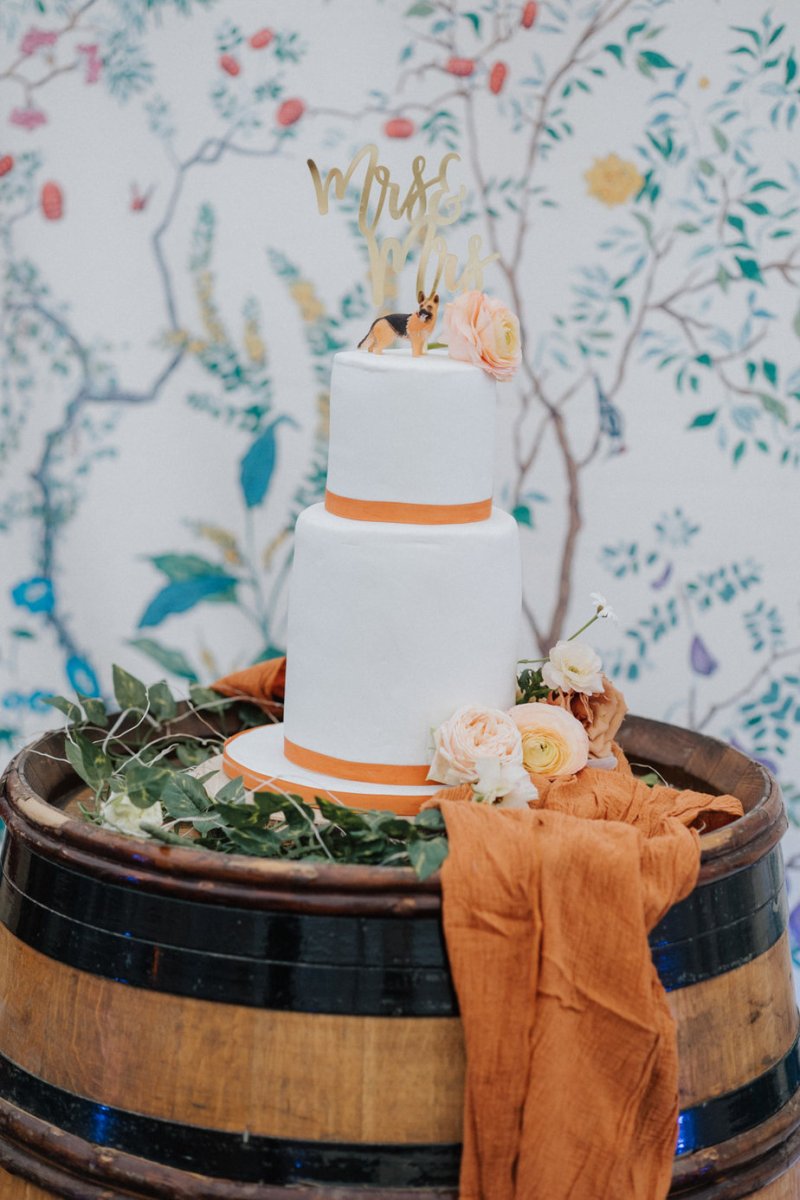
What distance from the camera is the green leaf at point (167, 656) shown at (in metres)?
2.12

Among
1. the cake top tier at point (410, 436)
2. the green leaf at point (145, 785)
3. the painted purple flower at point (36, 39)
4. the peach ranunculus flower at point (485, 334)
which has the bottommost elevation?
the green leaf at point (145, 785)

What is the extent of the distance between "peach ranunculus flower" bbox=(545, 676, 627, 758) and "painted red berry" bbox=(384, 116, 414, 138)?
1.04 meters

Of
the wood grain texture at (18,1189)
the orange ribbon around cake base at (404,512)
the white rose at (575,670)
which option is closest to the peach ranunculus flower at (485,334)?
the orange ribbon around cake base at (404,512)

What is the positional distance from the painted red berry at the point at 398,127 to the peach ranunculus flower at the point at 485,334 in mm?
874

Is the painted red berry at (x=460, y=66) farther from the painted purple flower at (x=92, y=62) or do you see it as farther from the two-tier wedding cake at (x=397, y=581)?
the two-tier wedding cake at (x=397, y=581)

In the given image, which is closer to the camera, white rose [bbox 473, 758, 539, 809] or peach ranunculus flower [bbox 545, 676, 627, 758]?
white rose [bbox 473, 758, 539, 809]

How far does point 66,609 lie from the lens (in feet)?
6.89

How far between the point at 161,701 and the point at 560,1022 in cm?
69

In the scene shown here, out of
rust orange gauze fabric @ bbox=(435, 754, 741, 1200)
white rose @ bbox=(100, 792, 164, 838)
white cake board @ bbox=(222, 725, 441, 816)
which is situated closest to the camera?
rust orange gauze fabric @ bbox=(435, 754, 741, 1200)

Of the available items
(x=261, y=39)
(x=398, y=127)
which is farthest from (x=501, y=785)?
(x=261, y=39)

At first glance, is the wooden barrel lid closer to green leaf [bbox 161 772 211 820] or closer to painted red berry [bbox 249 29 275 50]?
green leaf [bbox 161 772 211 820]

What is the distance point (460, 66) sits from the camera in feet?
6.50

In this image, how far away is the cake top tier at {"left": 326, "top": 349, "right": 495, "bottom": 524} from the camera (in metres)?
1.18

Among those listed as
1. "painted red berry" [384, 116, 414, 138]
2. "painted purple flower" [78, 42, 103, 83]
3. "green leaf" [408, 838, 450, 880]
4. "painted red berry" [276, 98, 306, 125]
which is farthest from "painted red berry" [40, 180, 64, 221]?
"green leaf" [408, 838, 450, 880]
